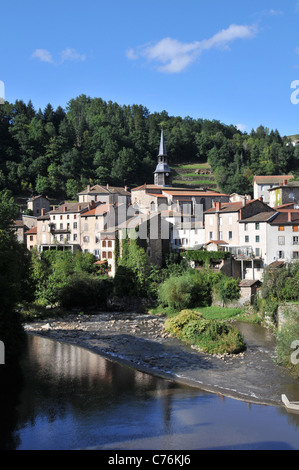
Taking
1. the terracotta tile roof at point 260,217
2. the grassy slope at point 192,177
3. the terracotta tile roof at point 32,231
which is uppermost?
the grassy slope at point 192,177

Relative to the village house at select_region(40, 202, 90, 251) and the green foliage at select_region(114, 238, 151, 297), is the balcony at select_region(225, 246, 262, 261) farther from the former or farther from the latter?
the village house at select_region(40, 202, 90, 251)

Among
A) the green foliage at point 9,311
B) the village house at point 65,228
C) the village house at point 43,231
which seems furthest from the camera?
the village house at point 43,231

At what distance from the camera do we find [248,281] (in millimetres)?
34594

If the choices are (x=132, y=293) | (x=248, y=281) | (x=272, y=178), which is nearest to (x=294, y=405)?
(x=248, y=281)

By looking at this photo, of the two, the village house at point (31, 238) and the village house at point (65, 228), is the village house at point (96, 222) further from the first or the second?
the village house at point (31, 238)

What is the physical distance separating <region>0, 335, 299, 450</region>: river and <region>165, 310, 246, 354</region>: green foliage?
515 centimetres

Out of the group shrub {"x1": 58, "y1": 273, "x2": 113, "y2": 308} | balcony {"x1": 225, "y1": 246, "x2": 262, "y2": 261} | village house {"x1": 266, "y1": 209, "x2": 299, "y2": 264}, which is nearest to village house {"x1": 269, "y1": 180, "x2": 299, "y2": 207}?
village house {"x1": 266, "y1": 209, "x2": 299, "y2": 264}

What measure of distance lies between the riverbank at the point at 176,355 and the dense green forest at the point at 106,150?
43720mm

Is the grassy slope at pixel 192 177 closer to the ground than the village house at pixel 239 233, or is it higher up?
higher up

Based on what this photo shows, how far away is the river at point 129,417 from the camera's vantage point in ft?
43.2

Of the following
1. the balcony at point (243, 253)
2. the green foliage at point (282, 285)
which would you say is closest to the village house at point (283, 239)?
the balcony at point (243, 253)

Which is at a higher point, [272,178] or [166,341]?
[272,178]

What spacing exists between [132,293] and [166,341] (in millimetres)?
12626
